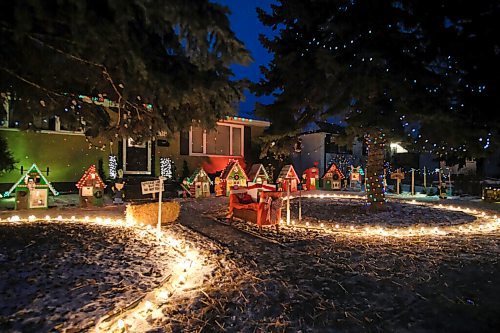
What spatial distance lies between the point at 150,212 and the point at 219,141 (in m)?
11.5

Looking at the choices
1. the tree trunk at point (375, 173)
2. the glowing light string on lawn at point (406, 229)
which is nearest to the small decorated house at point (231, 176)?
the tree trunk at point (375, 173)

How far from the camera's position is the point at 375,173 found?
10680 mm

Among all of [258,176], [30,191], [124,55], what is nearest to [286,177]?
[258,176]

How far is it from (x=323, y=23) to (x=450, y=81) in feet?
13.7

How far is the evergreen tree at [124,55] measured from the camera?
2.70 meters

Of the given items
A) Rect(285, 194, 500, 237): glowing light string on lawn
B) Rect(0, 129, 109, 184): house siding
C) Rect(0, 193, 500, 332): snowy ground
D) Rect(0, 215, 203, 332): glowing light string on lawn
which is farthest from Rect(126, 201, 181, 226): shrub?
Rect(0, 129, 109, 184): house siding

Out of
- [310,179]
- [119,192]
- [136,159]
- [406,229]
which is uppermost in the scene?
[136,159]

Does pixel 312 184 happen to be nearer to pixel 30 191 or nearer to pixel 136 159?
pixel 136 159

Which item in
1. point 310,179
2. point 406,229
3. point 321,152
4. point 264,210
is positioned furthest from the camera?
point 321,152

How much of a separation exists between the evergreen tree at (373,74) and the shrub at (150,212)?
410cm

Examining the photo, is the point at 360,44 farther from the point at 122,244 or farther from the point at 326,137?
the point at 326,137

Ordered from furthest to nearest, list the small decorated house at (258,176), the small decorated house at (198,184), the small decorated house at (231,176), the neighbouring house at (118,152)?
the small decorated house at (258,176), the small decorated house at (231,176), the small decorated house at (198,184), the neighbouring house at (118,152)

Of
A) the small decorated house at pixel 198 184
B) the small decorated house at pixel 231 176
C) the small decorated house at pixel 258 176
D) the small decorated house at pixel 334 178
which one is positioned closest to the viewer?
the small decorated house at pixel 198 184

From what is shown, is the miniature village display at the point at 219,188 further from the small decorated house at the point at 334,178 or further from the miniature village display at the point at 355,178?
the miniature village display at the point at 355,178
